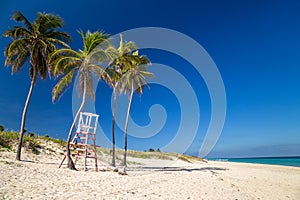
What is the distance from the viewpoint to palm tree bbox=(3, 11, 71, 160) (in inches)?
565

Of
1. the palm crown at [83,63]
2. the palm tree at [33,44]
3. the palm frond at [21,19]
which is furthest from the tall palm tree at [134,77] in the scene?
the palm frond at [21,19]

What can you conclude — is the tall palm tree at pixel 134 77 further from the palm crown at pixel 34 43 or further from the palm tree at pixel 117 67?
the palm crown at pixel 34 43

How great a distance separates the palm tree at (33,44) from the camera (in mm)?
14352

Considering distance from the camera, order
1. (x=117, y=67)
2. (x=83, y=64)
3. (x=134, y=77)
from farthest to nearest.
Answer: (x=134, y=77) < (x=117, y=67) < (x=83, y=64)

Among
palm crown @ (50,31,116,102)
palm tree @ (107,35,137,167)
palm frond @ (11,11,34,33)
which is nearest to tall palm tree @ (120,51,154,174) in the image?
palm tree @ (107,35,137,167)

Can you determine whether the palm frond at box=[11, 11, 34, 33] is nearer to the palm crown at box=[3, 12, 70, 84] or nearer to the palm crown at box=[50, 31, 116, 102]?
the palm crown at box=[3, 12, 70, 84]

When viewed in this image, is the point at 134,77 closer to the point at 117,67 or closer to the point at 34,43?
the point at 117,67

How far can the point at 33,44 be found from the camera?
14.8 m

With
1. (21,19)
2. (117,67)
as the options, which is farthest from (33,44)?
(117,67)

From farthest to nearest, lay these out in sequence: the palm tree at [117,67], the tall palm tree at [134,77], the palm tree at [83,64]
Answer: the tall palm tree at [134,77] < the palm tree at [117,67] < the palm tree at [83,64]

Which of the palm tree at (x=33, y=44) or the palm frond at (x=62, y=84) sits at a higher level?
the palm tree at (x=33, y=44)

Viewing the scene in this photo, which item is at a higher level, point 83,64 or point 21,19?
point 21,19

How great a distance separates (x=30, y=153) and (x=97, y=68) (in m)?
9.52

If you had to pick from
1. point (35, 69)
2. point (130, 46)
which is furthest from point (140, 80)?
point (35, 69)
